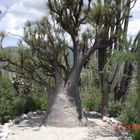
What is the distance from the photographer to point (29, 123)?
1180 cm

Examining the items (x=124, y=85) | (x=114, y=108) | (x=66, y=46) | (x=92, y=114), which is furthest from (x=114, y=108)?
(x=66, y=46)

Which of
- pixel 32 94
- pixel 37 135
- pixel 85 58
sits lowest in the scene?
pixel 37 135

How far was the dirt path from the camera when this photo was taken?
978cm

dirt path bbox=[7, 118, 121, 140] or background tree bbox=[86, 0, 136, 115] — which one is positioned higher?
background tree bbox=[86, 0, 136, 115]

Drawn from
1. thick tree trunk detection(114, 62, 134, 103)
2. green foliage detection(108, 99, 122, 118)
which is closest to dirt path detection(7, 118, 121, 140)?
green foliage detection(108, 99, 122, 118)

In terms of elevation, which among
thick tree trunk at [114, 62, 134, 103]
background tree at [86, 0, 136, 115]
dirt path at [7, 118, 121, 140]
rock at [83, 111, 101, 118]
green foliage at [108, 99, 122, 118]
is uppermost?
background tree at [86, 0, 136, 115]

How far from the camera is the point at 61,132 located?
34.4ft

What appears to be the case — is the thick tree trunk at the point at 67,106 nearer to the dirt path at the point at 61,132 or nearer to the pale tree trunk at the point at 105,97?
the dirt path at the point at 61,132

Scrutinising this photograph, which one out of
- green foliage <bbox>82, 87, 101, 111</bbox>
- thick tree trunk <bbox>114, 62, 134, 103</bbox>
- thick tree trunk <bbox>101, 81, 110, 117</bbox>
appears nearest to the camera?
thick tree trunk <bbox>101, 81, 110, 117</bbox>

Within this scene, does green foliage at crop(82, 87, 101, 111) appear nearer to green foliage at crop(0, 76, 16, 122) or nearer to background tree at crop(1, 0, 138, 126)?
background tree at crop(1, 0, 138, 126)

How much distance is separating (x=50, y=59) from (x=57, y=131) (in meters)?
2.60

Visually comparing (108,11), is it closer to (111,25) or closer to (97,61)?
(111,25)

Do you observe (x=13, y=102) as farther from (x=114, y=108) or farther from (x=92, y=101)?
(x=114, y=108)

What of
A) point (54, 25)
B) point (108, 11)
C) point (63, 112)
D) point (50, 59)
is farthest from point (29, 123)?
point (108, 11)
